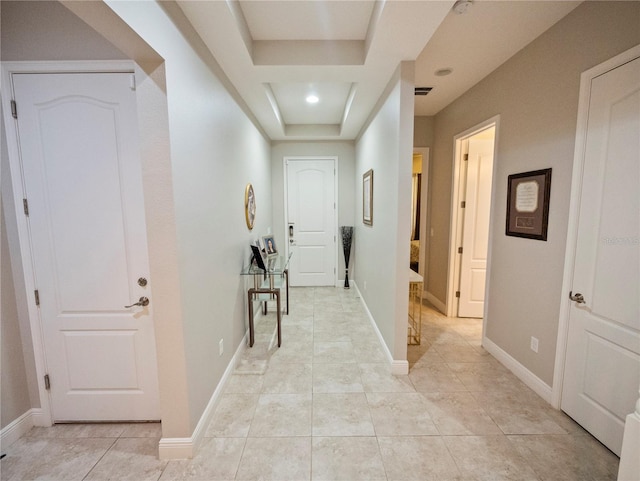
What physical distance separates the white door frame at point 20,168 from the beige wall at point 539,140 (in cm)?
278

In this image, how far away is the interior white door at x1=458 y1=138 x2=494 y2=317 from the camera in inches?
127

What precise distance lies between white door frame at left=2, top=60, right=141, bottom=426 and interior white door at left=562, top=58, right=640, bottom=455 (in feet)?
9.21

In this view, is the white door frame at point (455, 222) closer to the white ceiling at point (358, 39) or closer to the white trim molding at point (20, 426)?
the white ceiling at point (358, 39)

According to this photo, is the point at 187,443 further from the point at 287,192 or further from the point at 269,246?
the point at 287,192

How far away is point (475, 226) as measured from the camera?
10.8 feet

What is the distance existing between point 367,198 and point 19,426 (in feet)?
11.6

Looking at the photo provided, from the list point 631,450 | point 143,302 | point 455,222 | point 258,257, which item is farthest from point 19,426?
point 455,222

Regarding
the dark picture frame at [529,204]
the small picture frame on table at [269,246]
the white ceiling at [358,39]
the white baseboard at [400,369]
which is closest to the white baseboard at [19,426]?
the small picture frame on table at [269,246]

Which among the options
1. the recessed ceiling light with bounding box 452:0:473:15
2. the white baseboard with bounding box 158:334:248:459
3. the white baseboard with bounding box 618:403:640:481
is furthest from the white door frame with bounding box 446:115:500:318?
the white baseboard with bounding box 158:334:248:459

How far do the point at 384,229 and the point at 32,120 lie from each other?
2.63m

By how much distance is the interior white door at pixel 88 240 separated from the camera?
1.57 meters

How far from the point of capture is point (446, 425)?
1757 mm

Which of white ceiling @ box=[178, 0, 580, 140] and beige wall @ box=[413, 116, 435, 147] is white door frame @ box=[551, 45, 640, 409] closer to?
white ceiling @ box=[178, 0, 580, 140]

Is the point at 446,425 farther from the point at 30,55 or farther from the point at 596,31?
the point at 30,55
